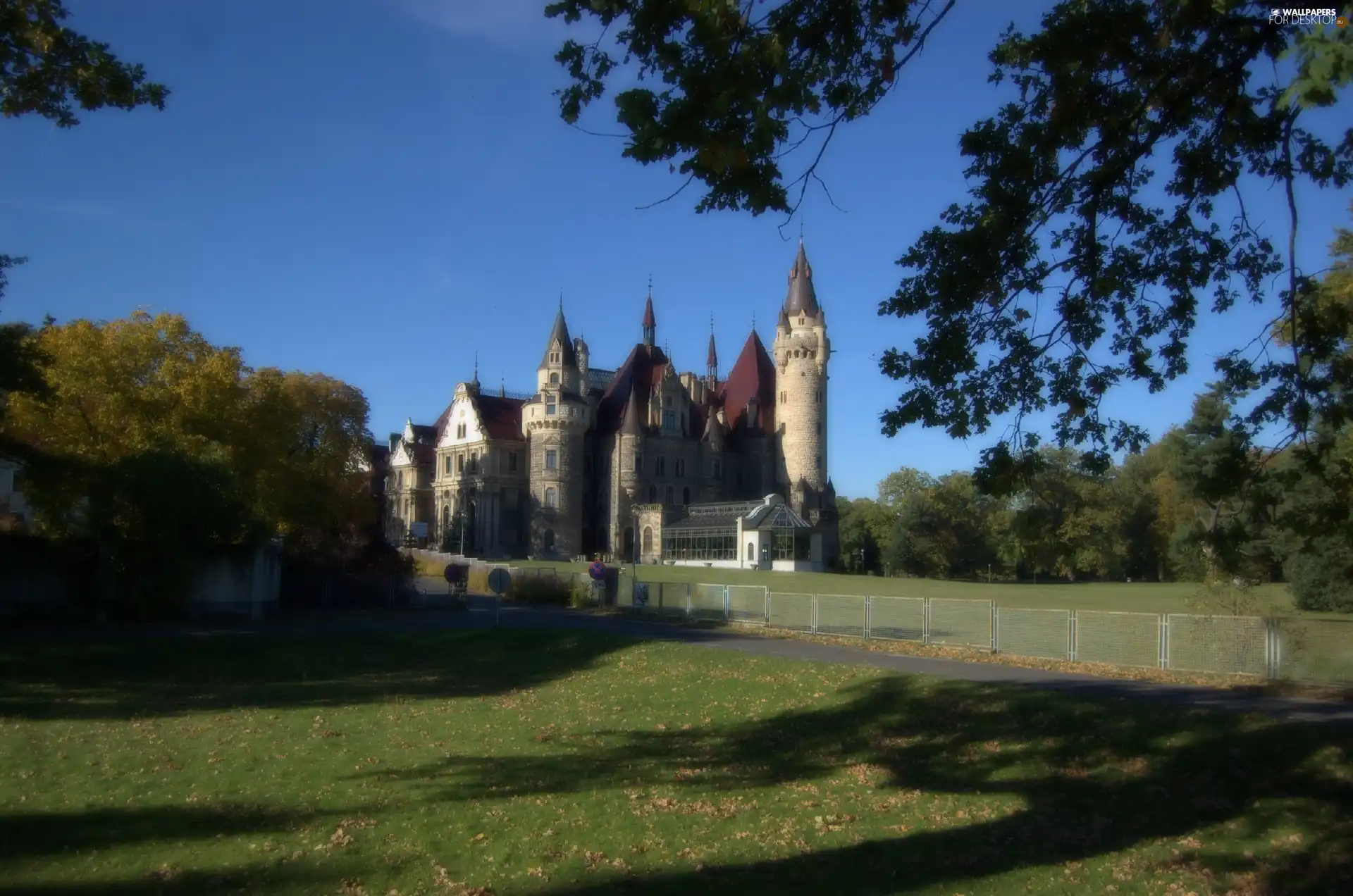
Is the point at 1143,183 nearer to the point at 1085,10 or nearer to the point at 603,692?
the point at 1085,10

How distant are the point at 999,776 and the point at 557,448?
3099 inches

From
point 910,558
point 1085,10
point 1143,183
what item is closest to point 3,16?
point 1085,10

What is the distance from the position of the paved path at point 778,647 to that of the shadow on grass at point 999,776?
1.58 meters

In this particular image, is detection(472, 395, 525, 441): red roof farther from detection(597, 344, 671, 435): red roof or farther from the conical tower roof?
the conical tower roof

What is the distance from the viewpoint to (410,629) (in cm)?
3184

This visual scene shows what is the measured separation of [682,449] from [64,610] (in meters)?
66.2

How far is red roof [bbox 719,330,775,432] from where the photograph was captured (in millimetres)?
100250

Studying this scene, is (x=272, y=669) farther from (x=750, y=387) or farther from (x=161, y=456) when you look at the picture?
(x=750, y=387)

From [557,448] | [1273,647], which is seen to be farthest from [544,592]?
[557,448]

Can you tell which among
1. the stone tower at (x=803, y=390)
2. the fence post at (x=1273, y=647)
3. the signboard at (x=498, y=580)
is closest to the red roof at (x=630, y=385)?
the stone tower at (x=803, y=390)

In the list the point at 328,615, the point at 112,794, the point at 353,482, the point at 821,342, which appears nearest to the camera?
the point at 112,794

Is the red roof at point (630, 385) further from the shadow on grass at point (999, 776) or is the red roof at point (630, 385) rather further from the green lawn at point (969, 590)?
the shadow on grass at point (999, 776)

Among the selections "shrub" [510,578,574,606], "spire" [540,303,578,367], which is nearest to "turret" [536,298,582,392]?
"spire" [540,303,578,367]

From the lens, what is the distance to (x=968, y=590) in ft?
189
